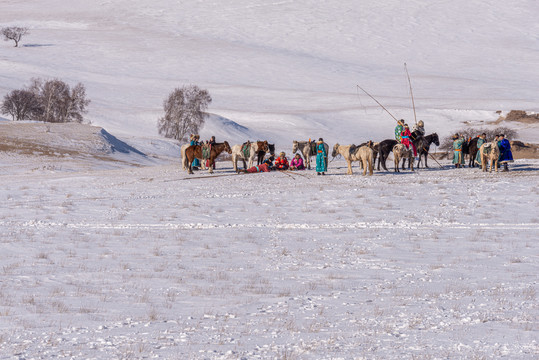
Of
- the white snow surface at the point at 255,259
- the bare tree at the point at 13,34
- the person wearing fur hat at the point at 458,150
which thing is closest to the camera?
the white snow surface at the point at 255,259

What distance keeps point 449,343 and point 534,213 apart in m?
13.4

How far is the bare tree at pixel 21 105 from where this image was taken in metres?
76.1

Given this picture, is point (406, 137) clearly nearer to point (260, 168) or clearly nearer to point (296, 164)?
point (296, 164)

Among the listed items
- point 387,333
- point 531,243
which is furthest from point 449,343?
point 531,243

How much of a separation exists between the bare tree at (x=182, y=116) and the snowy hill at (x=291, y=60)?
8.39 ft

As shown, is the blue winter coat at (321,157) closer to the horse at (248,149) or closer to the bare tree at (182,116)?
the horse at (248,149)

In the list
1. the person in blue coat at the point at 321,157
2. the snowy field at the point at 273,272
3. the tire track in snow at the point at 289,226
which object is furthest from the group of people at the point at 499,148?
the tire track in snow at the point at 289,226

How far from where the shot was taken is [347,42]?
142 m

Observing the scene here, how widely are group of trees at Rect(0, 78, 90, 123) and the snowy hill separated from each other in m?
4.05

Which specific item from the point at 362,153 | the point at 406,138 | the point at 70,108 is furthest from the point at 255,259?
the point at 70,108

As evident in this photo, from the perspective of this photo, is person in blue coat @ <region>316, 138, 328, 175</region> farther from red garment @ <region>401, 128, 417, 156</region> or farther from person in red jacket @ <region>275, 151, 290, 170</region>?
red garment @ <region>401, 128, 417, 156</region>

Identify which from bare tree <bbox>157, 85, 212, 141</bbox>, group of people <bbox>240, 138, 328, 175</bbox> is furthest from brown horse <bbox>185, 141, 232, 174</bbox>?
bare tree <bbox>157, 85, 212, 141</bbox>

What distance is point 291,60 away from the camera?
128m

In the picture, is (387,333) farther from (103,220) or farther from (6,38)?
(6,38)
